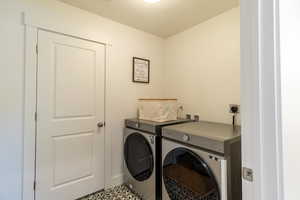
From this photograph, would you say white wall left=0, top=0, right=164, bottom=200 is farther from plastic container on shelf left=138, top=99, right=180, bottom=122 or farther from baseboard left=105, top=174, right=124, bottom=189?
plastic container on shelf left=138, top=99, right=180, bottom=122

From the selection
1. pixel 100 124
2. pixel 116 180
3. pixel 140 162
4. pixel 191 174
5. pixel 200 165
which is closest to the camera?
pixel 200 165

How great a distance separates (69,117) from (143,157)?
979 millimetres

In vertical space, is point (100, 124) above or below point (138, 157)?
above

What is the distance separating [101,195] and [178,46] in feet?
7.77

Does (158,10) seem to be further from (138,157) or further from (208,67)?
(138,157)

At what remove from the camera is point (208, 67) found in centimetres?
220

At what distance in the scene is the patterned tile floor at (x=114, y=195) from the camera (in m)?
1.99

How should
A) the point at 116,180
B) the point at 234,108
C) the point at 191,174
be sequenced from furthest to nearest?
the point at 116,180 → the point at 234,108 → the point at 191,174

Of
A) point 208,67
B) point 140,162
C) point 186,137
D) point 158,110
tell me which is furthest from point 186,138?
point 208,67

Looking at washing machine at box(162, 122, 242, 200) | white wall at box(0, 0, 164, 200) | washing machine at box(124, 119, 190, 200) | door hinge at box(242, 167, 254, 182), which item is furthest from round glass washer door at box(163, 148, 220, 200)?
white wall at box(0, 0, 164, 200)

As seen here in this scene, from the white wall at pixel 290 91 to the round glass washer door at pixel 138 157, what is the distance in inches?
51.4

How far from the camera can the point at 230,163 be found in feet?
3.89

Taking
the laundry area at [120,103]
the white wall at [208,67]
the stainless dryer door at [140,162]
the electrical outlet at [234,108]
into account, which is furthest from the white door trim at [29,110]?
the electrical outlet at [234,108]

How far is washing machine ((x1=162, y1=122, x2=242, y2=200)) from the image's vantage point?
3.88 ft
